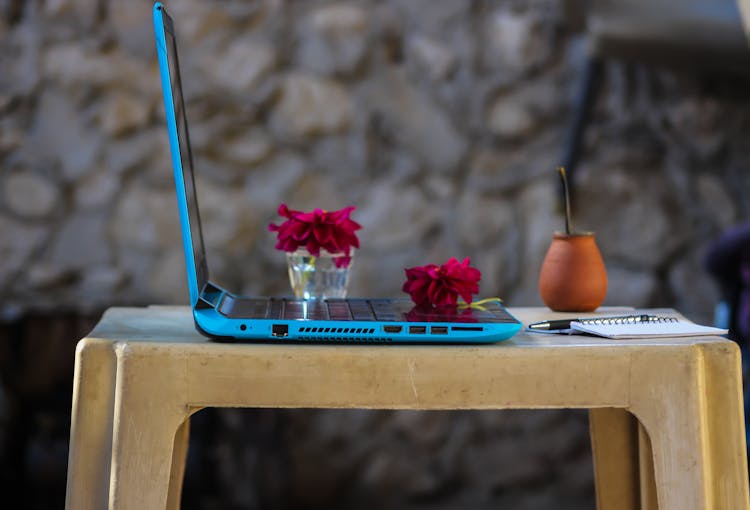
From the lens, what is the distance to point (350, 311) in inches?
42.4

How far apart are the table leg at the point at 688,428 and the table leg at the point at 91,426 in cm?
54

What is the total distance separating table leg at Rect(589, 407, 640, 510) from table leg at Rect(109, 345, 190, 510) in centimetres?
57

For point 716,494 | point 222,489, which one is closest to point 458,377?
point 716,494

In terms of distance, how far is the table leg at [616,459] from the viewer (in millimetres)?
1254

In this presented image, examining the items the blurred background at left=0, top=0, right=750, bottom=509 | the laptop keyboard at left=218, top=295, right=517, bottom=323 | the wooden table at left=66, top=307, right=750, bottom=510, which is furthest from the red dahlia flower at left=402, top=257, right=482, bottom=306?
the blurred background at left=0, top=0, right=750, bottom=509

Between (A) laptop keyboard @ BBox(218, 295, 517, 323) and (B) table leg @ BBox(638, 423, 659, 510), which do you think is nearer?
(A) laptop keyboard @ BBox(218, 295, 517, 323)

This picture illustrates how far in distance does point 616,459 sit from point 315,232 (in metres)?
0.49

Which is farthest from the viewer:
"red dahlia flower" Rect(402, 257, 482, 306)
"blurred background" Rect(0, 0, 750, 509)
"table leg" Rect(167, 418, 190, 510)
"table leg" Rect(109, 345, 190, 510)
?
"blurred background" Rect(0, 0, 750, 509)

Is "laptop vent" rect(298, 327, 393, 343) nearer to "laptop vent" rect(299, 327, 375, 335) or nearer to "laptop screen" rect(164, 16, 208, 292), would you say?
"laptop vent" rect(299, 327, 375, 335)

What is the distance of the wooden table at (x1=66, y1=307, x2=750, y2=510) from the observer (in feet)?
3.19

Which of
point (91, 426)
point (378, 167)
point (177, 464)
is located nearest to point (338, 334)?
point (91, 426)

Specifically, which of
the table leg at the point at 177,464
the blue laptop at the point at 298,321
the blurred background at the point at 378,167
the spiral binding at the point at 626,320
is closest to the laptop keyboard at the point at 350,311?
the blue laptop at the point at 298,321

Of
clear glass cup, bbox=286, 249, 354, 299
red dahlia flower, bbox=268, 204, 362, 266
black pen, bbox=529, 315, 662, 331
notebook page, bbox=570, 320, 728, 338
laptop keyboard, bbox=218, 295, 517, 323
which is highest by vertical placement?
red dahlia flower, bbox=268, 204, 362, 266

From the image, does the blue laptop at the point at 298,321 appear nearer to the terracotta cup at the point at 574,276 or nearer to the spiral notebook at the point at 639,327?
the spiral notebook at the point at 639,327
